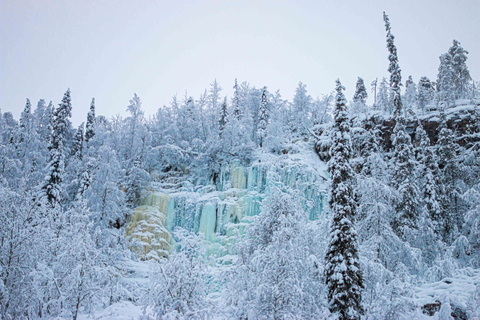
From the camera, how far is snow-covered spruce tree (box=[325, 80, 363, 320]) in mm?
15164

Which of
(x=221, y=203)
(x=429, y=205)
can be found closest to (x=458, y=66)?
(x=429, y=205)

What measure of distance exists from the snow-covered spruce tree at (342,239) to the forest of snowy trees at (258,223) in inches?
2.5

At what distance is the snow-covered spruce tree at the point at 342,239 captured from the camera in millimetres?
15164

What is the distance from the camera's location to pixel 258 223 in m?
15.7

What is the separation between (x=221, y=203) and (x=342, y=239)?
1735 cm

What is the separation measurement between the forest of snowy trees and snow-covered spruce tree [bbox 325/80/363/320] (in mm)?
63

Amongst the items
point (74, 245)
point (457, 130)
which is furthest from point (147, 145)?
point (457, 130)

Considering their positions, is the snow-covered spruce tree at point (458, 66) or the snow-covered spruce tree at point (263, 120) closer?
the snow-covered spruce tree at point (263, 120)

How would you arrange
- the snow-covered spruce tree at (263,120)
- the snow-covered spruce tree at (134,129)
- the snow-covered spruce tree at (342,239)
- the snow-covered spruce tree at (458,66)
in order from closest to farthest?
the snow-covered spruce tree at (342,239), the snow-covered spruce tree at (134,129), the snow-covered spruce tree at (263,120), the snow-covered spruce tree at (458,66)

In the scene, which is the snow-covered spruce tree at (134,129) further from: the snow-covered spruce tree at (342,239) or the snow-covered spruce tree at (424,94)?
the snow-covered spruce tree at (424,94)

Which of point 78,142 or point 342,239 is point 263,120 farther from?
point 342,239

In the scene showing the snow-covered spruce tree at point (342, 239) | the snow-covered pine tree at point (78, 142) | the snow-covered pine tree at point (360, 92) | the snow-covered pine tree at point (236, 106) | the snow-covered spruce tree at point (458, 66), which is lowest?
the snow-covered spruce tree at point (342, 239)

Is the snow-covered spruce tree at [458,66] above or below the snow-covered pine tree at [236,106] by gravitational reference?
above

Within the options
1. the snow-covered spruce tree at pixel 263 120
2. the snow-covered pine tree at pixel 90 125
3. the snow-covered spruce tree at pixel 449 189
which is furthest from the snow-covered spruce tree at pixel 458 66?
the snow-covered pine tree at pixel 90 125
